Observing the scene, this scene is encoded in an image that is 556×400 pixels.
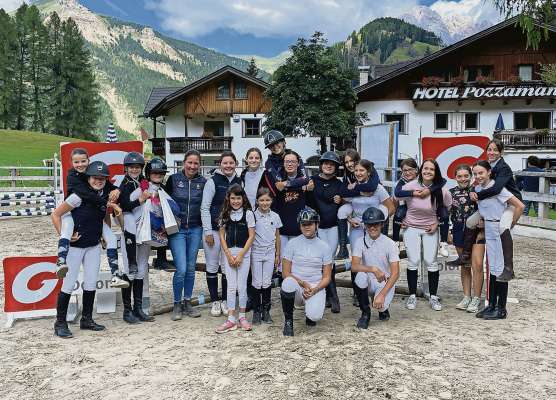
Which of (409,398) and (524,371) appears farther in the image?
(524,371)

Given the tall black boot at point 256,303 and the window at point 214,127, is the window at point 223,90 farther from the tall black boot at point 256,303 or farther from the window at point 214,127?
the tall black boot at point 256,303

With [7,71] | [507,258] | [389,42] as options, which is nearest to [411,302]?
[507,258]

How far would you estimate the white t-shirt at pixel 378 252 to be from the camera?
5478mm

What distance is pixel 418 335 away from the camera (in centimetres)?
505

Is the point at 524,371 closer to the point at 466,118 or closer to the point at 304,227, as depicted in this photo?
the point at 304,227

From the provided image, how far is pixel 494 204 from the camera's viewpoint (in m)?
5.52

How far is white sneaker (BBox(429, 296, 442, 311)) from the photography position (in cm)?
599

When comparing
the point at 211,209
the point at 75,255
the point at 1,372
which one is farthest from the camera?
the point at 211,209

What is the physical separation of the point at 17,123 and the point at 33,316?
64.7 m

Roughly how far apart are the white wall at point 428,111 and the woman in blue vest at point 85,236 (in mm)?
25214

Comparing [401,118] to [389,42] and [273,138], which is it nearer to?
[273,138]

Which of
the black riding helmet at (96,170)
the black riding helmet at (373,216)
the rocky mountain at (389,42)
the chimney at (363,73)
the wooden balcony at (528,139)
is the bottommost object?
the black riding helmet at (373,216)

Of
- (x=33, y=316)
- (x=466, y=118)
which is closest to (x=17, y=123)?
(x=466, y=118)

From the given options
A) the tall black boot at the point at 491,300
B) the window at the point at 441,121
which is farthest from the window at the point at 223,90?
the tall black boot at the point at 491,300
